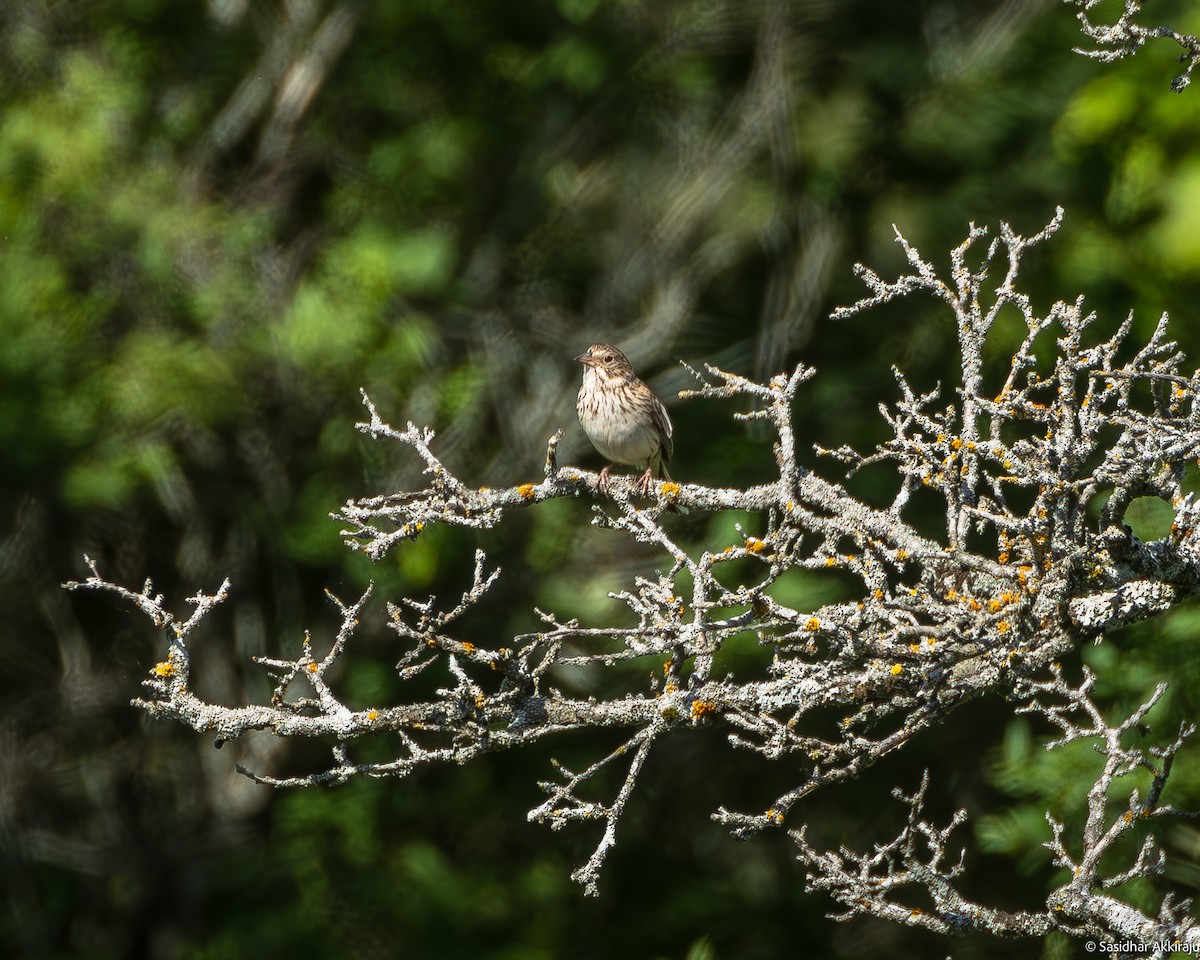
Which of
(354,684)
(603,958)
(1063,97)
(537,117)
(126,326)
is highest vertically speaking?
(1063,97)

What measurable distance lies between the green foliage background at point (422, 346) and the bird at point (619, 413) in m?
0.84

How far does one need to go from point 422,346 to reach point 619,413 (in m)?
1.24

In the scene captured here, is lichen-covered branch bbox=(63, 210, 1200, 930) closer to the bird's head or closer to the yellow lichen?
the yellow lichen

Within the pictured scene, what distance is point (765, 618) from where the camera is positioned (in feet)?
10.4

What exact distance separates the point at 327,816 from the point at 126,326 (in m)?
2.55

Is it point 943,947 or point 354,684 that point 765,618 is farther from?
point 943,947

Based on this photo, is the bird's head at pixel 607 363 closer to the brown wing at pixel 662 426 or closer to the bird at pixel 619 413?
the bird at pixel 619 413

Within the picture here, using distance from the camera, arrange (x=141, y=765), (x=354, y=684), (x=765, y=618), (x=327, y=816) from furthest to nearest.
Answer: (x=141, y=765), (x=327, y=816), (x=354, y=684), (x=765, y=618)

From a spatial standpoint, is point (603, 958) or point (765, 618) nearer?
point (765, 618)

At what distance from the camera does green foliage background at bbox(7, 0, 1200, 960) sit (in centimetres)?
688

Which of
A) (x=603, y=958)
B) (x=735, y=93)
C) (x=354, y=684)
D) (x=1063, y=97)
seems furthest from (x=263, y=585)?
(x=1063, y=97)

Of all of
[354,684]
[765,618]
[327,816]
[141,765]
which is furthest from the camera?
[141,765]

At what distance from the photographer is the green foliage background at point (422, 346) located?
6.88 metres

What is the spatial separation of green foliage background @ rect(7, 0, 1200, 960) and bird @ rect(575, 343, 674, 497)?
0.84 meters
